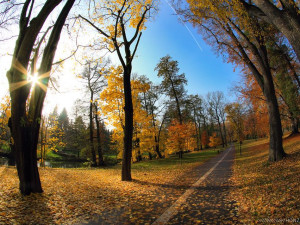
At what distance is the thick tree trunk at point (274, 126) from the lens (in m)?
8.69

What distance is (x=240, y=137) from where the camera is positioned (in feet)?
81.1

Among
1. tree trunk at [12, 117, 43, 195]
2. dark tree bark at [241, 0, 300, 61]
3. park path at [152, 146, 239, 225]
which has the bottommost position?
park path at [152, 146, 239, 225]

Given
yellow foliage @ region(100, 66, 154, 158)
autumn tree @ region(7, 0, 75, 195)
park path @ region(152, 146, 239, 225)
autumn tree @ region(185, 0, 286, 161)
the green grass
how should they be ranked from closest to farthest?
1. park path @ region(152, 146, 239, 225)
2. autumn tree @ region(7, 0, 75, 195)
3. autumn tree @ region(185, 0, 286, 161)
4. yellow foliage @ region(100, 66, 154, 158)
5. the green grass

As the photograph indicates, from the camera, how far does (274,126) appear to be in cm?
897

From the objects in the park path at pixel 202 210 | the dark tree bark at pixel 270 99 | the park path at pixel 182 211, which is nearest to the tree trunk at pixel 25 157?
the park path at pixel 182 211

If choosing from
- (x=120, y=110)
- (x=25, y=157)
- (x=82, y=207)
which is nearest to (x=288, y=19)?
(x=82, y=207)

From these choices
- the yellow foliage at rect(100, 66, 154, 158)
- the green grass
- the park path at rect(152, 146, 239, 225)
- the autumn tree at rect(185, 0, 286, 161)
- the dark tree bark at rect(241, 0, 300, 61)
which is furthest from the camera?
the green grass

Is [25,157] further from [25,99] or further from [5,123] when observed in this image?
[5,123]

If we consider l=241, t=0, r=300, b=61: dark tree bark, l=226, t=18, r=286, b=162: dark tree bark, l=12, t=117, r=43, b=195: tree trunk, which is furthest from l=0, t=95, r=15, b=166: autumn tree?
l=226, t=18, r=286, b=162: dark tree bark

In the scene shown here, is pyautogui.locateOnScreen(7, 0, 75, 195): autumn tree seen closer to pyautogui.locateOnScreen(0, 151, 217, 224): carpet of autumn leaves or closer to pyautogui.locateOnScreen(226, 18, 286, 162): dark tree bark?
pyautogui.locateOnScreen(0, 151, 217, 224): carpet of autumn leaves

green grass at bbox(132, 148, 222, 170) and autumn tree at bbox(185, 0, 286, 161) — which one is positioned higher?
autumn tree at bbox(185, 0, 286, 161)

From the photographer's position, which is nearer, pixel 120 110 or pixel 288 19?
pixel 288 19

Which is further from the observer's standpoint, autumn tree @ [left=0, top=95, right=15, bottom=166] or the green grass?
the green grass

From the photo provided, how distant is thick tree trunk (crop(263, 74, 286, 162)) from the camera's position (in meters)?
8.69
